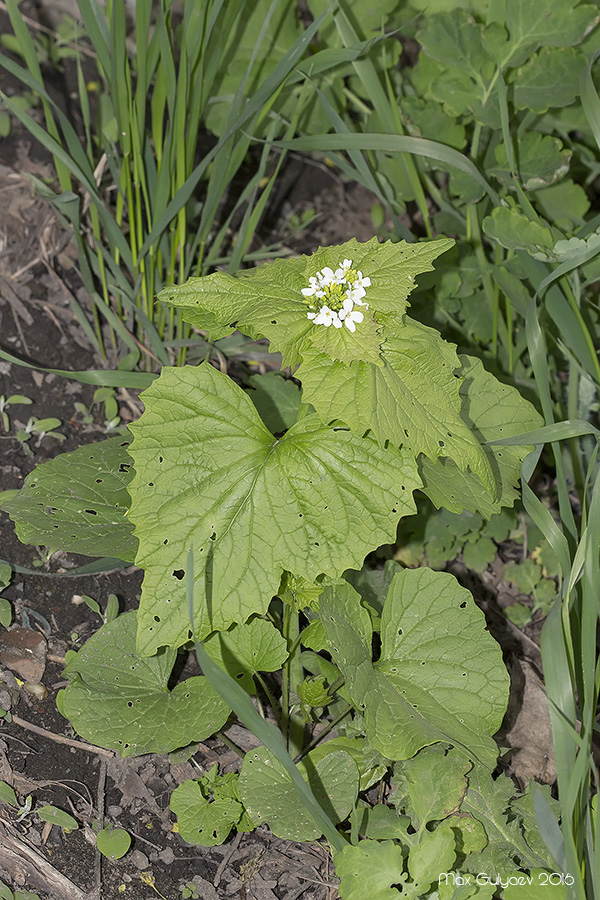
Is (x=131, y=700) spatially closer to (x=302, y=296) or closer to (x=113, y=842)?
(x=113, y=842)

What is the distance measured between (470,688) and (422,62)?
1.92 m

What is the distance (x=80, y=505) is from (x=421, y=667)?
0.84 metres

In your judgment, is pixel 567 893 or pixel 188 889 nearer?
pixel 567 893

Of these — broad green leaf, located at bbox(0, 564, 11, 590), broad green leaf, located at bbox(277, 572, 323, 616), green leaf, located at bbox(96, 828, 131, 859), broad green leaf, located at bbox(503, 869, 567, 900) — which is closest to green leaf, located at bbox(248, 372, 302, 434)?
broad green leaf, located at bbox(277, 572, 323, 616)

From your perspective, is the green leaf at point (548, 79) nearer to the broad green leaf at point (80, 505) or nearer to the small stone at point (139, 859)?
the broad green leaf at point (80, 505)

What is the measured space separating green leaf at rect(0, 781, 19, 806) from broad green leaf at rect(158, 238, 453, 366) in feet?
3.48

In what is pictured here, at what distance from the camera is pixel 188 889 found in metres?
1.68

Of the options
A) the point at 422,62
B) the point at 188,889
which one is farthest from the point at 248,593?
the point at 422,62

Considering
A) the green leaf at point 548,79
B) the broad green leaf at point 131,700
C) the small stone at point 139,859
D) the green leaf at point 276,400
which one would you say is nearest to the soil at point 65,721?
the small stone at point 139,859

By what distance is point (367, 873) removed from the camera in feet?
4.92

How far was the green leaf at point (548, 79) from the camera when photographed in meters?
2.23

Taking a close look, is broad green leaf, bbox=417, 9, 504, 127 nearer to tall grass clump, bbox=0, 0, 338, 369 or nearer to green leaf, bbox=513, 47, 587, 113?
green leaf, bbox=513, 47, 587, 113

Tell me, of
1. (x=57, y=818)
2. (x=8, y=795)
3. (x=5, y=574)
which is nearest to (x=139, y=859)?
(x=57, y=818)

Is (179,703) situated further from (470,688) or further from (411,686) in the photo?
(470,688)
